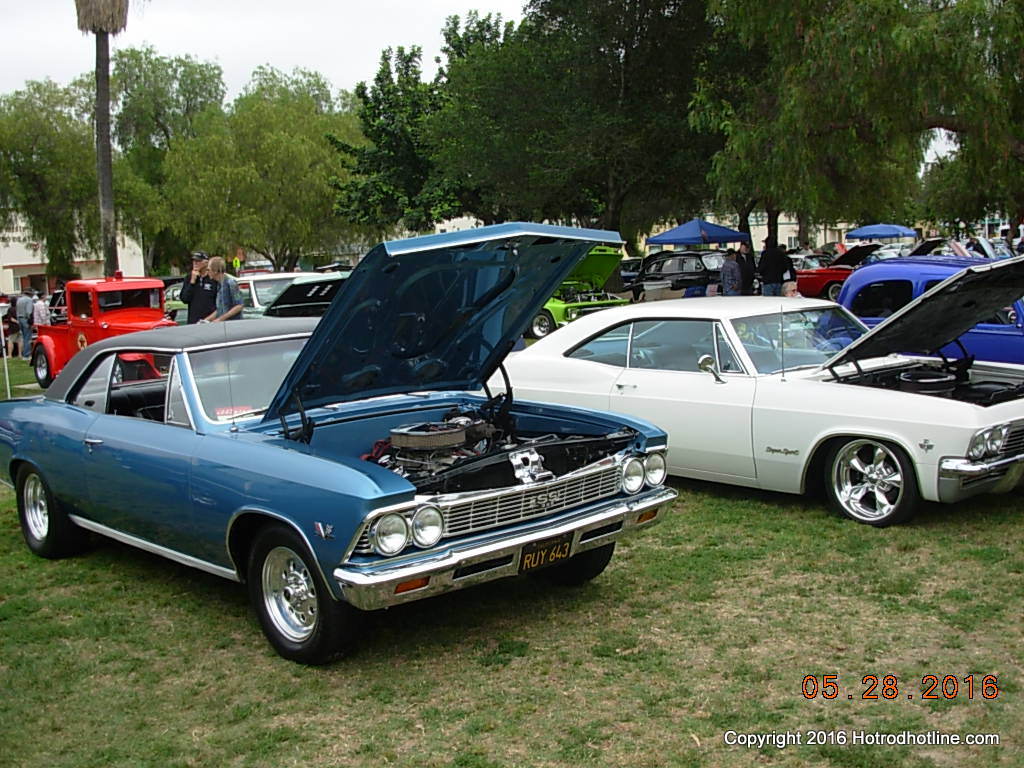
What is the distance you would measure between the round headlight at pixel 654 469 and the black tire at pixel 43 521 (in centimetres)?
353

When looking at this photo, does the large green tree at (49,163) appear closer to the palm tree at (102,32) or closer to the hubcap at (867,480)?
the palm tree at (102,32)

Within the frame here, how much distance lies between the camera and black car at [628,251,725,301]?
2608cm

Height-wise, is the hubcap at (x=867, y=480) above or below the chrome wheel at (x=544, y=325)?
below

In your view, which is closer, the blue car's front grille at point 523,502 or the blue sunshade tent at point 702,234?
the blue car's front grille at point 523,502

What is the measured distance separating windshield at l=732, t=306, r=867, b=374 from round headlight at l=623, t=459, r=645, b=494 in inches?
91.4

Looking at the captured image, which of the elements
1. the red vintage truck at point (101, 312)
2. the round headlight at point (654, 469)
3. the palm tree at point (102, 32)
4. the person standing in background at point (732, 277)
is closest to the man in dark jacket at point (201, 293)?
the red vintage truck at point (101, 312)

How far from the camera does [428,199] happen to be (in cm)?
3266

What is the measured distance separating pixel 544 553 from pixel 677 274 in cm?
2301

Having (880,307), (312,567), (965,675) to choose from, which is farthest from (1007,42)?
(312,567)

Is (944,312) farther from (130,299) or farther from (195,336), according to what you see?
(130,299)

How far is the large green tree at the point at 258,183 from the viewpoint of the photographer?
43.0m

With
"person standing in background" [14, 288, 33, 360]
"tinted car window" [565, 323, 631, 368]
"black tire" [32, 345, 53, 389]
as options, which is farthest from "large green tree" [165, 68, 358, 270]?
"tinted car window" [565, 323, 631, 368]

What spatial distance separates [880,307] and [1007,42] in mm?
3580

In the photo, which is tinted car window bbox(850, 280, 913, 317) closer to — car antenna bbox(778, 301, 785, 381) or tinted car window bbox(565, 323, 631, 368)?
car antenna bbox(778, 301, 785, 381)
